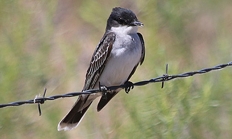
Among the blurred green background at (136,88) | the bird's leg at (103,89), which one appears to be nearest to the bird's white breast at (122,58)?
the bird's leg at (103,89)

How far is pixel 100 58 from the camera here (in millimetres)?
5879

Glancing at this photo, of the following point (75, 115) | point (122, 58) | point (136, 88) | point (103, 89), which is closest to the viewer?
point (103, 89)

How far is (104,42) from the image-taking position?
5.87 m

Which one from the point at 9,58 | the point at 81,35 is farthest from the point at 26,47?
the point at 81,35

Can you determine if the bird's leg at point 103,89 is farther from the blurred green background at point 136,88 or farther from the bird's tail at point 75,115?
the blurred green background at point 136,88

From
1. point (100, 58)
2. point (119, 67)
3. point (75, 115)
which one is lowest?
point (75, 115)

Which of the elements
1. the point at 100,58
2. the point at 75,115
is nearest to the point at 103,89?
the point at 100,58

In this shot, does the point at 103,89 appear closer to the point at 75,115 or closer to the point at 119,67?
the point at 119,67

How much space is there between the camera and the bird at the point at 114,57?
227 inches

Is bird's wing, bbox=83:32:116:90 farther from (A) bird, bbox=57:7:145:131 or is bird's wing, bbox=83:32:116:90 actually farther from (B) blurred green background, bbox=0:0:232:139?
(B) blurred green background, bbox=0:0:232:139

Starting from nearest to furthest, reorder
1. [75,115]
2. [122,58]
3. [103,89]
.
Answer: [103,89] → [122,58] → [75,115]

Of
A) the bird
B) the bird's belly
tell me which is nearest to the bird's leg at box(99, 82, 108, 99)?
the bird

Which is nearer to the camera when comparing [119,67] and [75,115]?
[119,67]

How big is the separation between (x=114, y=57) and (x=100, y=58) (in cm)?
16
